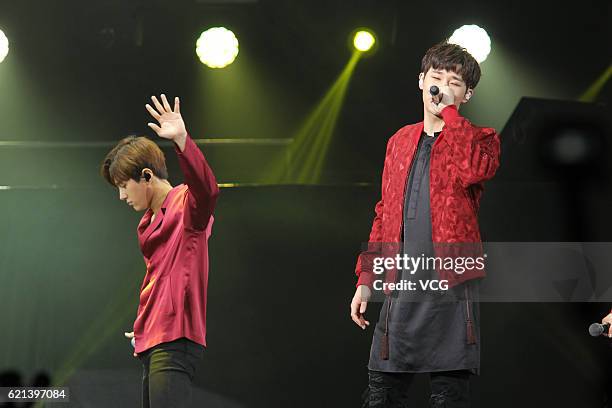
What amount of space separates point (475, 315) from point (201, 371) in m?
2.28

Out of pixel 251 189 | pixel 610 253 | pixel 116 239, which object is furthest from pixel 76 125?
pixel 610 253

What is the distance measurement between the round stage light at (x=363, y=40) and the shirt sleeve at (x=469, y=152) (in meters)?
2.58

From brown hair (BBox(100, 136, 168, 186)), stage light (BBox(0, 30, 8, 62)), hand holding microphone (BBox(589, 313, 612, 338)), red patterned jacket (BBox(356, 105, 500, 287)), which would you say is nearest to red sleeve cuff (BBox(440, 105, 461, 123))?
red patterned jacket (BBox(356, 105, 500, 287))

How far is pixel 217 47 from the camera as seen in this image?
4.94m

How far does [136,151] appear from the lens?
294 cm

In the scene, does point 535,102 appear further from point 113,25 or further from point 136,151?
point 136,151

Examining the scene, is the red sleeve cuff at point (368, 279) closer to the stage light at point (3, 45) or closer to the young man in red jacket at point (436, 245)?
the young man in red jacket at point (436, 245)

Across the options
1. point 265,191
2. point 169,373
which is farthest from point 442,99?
point 265,191

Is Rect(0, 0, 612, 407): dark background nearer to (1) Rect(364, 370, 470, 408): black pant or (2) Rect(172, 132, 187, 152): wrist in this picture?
(1) Rect(364, 370, 470, 408): black pant

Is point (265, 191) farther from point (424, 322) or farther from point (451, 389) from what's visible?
point (451, 389)

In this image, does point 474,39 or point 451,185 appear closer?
point 451,185

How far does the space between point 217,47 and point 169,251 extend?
2.39 meters

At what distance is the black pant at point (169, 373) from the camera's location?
2.59 metres

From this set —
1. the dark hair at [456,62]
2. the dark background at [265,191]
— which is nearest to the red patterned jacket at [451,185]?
the dark hair at [456,62]
